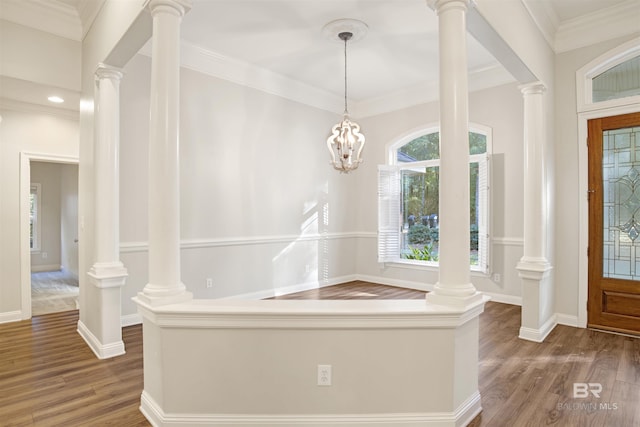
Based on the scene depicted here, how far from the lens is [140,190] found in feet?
13.6

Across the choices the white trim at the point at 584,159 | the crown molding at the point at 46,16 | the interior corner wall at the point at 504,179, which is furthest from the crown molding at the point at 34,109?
the white trim at the point at 584,159

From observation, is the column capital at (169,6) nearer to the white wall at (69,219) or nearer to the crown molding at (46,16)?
the crown molding at (46,16)

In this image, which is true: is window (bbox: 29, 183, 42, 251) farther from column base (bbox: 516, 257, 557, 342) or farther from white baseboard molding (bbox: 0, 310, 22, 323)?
column base (bbox: 516, 257, 557, 342)

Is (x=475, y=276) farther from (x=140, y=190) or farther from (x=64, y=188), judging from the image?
(x=64, y=188)

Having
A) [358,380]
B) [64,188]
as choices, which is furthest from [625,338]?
[64,188]

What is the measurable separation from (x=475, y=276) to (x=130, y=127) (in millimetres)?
4988

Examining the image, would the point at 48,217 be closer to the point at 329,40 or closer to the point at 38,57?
the point at 38,57

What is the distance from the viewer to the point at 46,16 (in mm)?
3564

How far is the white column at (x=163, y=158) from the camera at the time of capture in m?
2.24

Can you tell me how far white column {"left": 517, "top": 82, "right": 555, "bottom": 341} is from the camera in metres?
3.63

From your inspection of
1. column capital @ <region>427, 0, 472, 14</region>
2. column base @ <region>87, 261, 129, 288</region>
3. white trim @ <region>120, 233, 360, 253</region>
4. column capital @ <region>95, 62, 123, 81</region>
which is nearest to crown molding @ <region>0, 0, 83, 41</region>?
column capital @ <region>95, 62, 123, 81</region>

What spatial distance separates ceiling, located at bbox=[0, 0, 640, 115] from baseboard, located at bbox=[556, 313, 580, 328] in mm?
3160

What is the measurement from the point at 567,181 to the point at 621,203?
1.76 feet

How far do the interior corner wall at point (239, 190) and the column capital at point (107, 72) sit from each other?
711 mm
